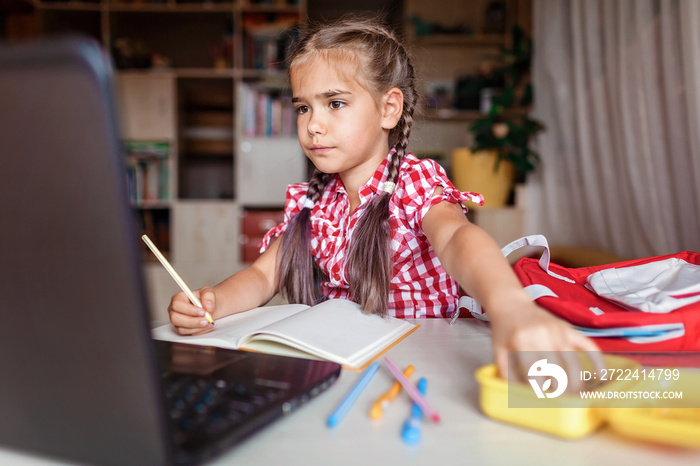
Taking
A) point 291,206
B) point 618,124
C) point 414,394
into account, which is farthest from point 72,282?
point 618,124

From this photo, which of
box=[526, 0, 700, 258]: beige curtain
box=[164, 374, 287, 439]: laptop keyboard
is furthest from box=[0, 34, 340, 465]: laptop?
box=[526, 0, 700, 258]: beige curtain

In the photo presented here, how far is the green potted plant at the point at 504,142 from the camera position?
Answer: 2.71 m

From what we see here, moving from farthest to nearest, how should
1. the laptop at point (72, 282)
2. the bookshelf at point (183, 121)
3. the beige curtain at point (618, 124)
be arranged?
the bookshelf at point (183, 121) < the beige curtain at point (618, 124) < the laptop at point (72, 282)

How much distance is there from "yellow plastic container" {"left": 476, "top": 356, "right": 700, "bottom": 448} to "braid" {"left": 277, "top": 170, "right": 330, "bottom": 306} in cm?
66

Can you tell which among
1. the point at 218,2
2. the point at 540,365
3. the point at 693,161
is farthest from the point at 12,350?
the point at 218,2

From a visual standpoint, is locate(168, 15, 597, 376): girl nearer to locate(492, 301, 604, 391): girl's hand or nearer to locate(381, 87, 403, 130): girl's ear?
locate(381, 87, 403, 130): girl's ear

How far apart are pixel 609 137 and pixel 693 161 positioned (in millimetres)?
591

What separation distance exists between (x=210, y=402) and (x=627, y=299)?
49 cm

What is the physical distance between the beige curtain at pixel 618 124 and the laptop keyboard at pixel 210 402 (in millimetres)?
1635

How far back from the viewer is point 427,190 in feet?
3.03

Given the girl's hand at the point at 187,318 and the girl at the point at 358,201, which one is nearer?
the girl's hand at the point at 187,318

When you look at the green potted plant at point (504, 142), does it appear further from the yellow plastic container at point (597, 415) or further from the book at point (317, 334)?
the yellow plastic container at point (597, 415)

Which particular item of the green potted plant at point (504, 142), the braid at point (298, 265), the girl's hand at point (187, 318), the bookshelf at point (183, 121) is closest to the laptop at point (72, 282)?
the girl's hand at point (187, 318)

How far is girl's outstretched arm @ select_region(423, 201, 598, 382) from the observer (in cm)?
44
